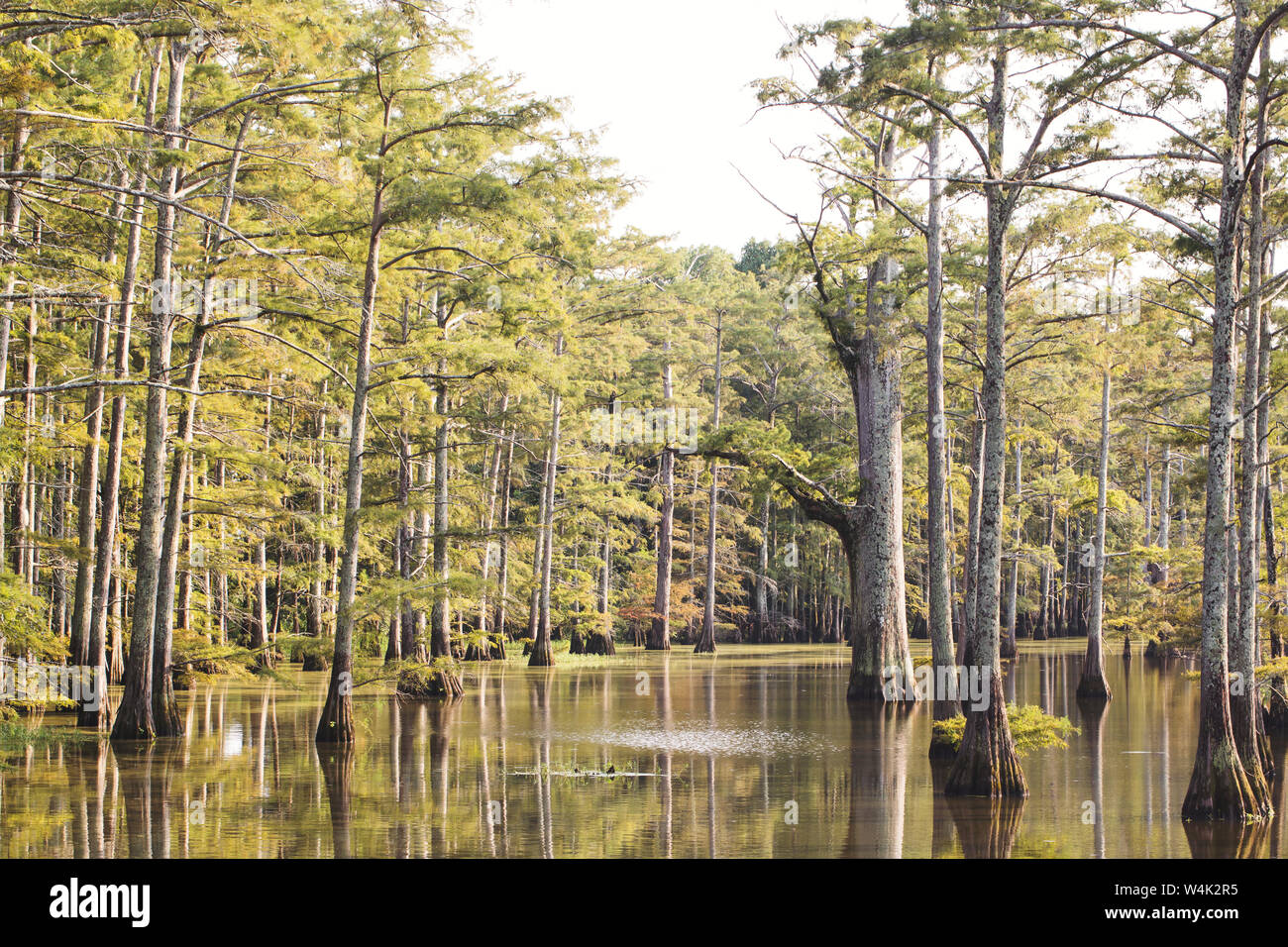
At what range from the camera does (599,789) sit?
12.3 m

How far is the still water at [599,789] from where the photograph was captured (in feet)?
31.0

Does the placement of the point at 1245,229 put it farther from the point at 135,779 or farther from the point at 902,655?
the point at 135,779

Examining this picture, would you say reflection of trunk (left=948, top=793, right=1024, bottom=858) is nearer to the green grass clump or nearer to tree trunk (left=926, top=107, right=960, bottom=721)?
the green grass clump

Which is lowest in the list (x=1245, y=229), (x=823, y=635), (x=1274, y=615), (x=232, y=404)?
(x=823, y=635)

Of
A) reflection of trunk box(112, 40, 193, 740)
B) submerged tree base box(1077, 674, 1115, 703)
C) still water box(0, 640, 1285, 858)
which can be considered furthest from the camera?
submerged tree base box(1077, 674, 1115, 703)

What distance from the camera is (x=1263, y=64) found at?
12.5 metres

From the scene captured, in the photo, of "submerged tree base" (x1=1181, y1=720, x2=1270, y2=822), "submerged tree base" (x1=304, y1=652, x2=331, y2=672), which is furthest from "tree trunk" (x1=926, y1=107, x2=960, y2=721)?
"submerged tree base" (x1=304, y1=652, x2=331, y2=672)

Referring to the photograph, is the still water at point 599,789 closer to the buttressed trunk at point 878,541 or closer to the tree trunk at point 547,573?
the buttressed trunk at point 878,541

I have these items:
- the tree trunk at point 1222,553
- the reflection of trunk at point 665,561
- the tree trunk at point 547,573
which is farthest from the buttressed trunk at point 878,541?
the reflection of trunk at point 665,561

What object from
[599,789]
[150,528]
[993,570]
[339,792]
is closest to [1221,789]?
[993,570]

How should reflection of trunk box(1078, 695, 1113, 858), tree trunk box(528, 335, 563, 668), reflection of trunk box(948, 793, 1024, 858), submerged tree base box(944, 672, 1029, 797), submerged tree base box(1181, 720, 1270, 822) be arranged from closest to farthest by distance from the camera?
reflection of trunk box(948, 793, 1024, 858) → reflection of trunk box(1078, 695, 1113, 858) → submerged tree base box(1181, 720, 1270, 822) → submerged tree base box(944, 672, 1029, 797) → tree trunk box(528, 335, 563, 668)

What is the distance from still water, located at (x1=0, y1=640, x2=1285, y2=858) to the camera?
946 cm
